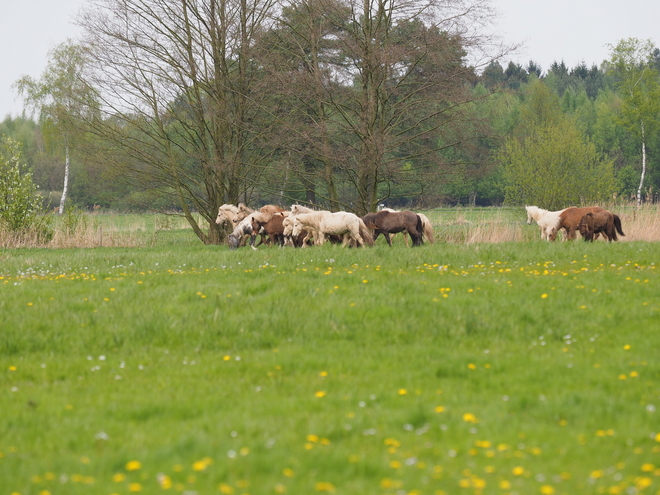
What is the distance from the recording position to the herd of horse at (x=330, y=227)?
2281 cm

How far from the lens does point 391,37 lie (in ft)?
91.9

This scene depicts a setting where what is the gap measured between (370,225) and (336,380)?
1632cm

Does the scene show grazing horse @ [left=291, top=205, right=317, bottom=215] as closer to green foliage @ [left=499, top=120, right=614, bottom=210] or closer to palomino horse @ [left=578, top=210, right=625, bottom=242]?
palomino horse @ [left=578, top=210, right=625, bottom=242]

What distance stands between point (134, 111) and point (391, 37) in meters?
11.7

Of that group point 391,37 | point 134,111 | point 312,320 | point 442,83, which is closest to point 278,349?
point 312,320

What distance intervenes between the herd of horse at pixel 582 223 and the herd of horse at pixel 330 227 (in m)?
4.32

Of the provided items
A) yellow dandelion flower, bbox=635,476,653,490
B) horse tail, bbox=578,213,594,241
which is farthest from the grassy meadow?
horse tail, bbox=578,213,594,241

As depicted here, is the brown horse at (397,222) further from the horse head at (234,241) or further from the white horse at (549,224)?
the horse head at (234,241)

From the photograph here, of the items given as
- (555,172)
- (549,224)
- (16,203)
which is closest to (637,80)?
(555,172)

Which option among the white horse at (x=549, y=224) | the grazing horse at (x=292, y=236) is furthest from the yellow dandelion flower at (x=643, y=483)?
the white horse at (x=549, y=224)

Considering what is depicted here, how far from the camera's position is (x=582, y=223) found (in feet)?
76.2

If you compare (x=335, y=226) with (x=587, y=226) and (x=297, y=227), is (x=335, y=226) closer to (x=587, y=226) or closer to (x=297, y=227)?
(x=297, y=227)

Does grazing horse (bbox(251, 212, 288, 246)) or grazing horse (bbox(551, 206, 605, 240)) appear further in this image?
grazing horse (bbox(251, 212, 288, 246))

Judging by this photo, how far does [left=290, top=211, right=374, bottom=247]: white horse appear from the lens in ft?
74.2
